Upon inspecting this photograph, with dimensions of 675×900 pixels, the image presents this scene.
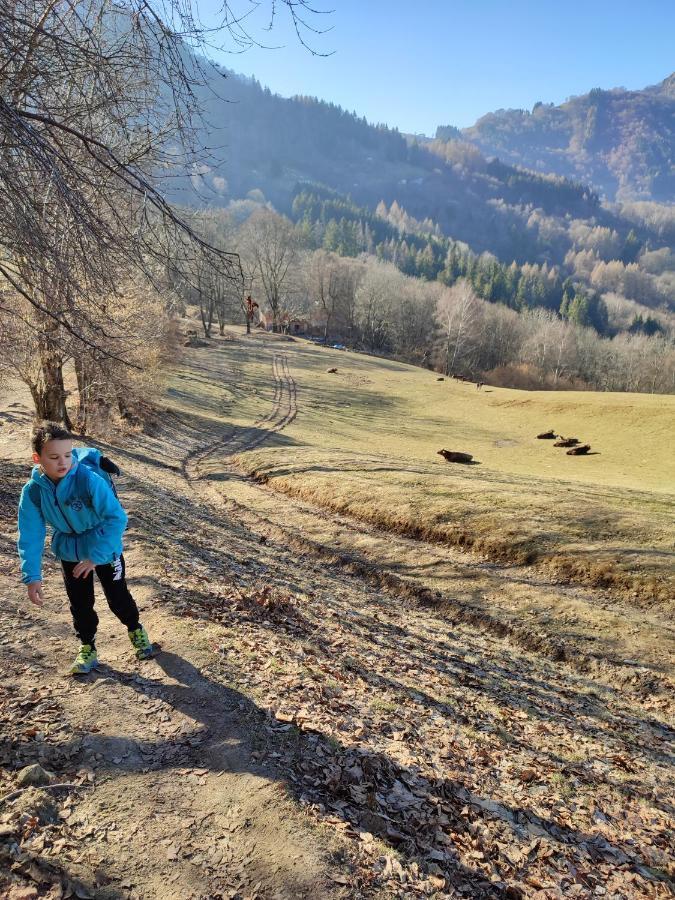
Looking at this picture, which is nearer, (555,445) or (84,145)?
(84,145)

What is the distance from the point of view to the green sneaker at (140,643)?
5547 millimetres

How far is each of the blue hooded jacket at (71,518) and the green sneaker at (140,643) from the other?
131 cm

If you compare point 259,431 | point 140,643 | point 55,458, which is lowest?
point 259,431

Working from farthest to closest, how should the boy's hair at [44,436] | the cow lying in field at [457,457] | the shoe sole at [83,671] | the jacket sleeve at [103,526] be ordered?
the cow lying in field at [457,457], the shoe sole at [83,671], the jacket sleeve at [103,526], the boy's hair at [44,436]

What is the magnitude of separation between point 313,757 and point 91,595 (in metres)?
2.87

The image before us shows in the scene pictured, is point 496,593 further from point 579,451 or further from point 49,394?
point 579,451

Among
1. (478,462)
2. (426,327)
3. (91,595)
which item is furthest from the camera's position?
(426,327)

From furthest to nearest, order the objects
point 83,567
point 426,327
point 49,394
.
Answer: point 426,327 → point 49,394 → point 83,567

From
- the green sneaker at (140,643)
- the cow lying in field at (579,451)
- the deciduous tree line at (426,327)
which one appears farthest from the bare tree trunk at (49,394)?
the deciduous tree line at (426,327)

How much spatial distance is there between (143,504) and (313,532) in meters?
5.00

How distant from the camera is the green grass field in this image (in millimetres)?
12455

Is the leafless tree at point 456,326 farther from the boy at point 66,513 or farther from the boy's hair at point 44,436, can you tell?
the boy's hair at point 44,436

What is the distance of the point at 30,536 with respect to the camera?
4.53 m

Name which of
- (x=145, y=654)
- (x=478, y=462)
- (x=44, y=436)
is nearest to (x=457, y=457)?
(x=478, y=462)
